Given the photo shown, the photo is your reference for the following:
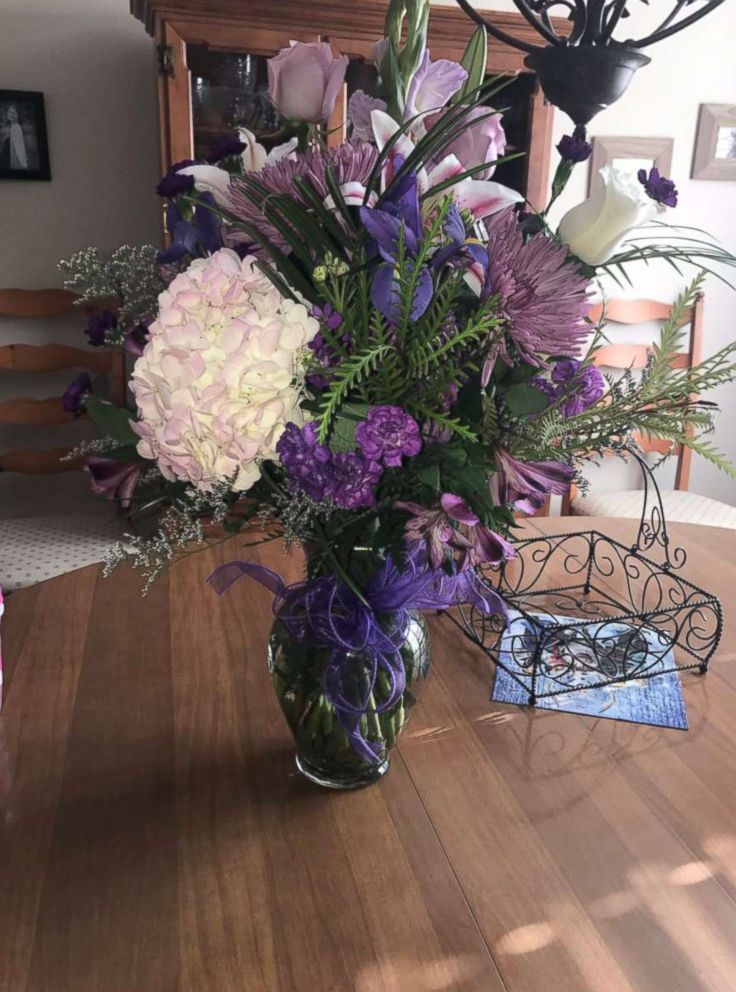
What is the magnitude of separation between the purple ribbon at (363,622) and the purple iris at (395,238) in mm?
227

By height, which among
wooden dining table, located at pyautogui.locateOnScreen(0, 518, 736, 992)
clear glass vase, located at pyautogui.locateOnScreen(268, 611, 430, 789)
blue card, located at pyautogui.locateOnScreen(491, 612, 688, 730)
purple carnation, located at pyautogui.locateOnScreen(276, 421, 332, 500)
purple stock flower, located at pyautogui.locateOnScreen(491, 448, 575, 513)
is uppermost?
purple carnation, located at pyautogui.locateOnScreen(276, 421, 332, 500)

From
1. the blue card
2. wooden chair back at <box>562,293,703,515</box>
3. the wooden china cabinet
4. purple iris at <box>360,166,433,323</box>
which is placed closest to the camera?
purple iris at <box>360,166,433,323</box>


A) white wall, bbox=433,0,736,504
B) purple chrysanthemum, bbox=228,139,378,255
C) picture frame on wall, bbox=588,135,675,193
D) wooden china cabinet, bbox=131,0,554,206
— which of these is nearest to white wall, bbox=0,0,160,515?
wooden china cabinet, bbox=131,0,554,206

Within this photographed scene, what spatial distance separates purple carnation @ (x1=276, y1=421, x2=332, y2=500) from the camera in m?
0.60

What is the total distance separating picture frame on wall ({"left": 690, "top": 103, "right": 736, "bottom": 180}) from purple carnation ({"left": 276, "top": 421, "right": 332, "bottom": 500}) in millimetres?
2605

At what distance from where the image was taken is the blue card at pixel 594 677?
3.16ft

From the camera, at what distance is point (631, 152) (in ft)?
8.71

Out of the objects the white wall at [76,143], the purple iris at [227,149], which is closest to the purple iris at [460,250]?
the purple iris at [227,149]

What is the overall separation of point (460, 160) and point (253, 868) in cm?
62

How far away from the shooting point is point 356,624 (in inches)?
29.5

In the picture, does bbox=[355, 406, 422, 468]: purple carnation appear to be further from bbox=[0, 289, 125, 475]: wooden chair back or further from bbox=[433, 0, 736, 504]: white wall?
bbox=[433, 0, 736, 504]: white wall

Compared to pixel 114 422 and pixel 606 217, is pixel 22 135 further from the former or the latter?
pixel 606 217

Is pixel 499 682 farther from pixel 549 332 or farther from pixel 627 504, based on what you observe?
pixel 627 504

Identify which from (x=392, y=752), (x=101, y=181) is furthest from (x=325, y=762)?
(x=101, y=181)
